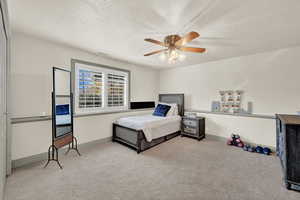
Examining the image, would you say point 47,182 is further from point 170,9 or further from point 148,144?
point 170,9

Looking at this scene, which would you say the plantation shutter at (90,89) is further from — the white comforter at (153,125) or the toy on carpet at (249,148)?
the toy on carpet at (249,148)

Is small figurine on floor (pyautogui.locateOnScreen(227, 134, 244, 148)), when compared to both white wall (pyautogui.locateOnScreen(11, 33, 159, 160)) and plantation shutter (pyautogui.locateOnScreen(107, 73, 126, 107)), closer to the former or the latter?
plantation shutter (pyautogui.locateOnScreen(107, 73, 126, 107))

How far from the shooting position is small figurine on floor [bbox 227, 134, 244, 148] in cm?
332

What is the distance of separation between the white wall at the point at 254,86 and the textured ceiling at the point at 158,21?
48 centimetres

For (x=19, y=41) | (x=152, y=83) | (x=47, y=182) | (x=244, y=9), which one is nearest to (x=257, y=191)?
(x=244, y=9)

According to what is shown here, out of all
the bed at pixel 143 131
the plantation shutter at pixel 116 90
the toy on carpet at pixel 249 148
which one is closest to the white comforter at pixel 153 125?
the bed at pixel 143 131

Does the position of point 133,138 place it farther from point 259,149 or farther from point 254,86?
point 254,86

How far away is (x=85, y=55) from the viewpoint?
3256mm

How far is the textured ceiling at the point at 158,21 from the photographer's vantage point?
5.17 ft

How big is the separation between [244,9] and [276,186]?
8.17 feet

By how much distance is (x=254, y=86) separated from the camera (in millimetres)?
3289

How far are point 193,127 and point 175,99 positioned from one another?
126 centimetres

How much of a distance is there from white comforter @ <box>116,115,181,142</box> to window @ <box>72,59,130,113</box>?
27.2 inches

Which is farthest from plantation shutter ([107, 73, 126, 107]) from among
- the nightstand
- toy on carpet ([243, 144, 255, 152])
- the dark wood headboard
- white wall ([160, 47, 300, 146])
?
toy on carpet ([243, 144, 255, 152])
